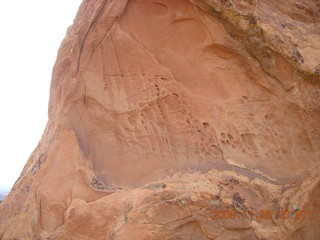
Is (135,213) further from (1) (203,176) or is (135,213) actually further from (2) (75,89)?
(2) (75,89)

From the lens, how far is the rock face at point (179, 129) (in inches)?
131

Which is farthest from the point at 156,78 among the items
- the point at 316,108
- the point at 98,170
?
the point at 316,108

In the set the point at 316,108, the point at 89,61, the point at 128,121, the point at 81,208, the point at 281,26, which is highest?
the point at 281,26

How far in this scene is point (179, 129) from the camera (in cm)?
398

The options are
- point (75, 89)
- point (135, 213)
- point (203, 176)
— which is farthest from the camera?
point (75, 89)

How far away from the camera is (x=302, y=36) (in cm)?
406

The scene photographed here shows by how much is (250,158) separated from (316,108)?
1.05 meters

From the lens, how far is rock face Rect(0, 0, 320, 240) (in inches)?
131

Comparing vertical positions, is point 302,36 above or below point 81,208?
above
